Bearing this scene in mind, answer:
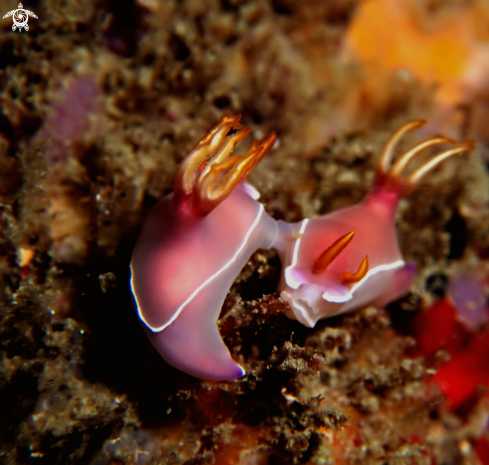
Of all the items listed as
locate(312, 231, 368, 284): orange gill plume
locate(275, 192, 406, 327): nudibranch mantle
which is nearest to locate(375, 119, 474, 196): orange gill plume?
locate(275, 192, 406, 327): nudibranch mantle

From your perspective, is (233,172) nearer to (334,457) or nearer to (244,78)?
(244,78)

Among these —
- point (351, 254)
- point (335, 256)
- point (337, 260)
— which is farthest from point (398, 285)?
point (335, 256)

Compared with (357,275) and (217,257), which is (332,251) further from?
(217,257)

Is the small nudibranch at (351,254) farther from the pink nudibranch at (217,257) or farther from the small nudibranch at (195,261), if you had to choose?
the small nudibranch at (195,261)

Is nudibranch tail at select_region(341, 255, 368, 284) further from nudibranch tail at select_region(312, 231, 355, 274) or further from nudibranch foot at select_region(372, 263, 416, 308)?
nudibranch foot at select_region(372, 263, 416, 308)

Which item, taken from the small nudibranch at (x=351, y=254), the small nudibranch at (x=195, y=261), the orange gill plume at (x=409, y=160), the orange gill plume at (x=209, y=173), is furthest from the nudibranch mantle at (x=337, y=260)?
the orange gill plume at (x=209, y=173)

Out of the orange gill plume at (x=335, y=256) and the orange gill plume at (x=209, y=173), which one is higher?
the orange gill plume at (x=209, y=173)

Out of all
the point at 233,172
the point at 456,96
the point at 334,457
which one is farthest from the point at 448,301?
the point at 233,172
